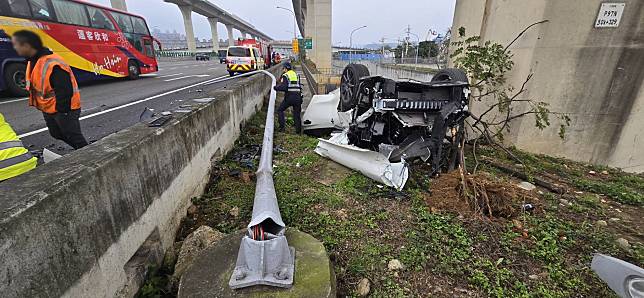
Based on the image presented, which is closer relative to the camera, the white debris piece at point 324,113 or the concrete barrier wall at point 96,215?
the concrete barrier wall at point 96,215

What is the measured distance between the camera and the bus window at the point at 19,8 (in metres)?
7.51

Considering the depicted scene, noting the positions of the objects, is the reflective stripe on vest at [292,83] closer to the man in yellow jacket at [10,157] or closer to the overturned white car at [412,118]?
the overturned white car at [412,118]

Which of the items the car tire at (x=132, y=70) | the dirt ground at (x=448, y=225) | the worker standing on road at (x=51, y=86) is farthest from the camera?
the car tire at (x=132, y=70)

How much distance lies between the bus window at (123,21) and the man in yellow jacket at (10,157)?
39.4 feet

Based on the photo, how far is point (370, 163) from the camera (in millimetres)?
3732

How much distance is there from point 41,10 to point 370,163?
34.0ft

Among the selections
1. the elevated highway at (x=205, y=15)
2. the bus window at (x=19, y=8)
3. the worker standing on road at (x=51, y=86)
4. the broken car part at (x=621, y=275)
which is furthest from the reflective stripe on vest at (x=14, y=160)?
the elevated highway at (x=205, y=15)

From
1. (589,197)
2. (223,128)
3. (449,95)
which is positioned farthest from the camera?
(223,128)

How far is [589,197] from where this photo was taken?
11.2 feet

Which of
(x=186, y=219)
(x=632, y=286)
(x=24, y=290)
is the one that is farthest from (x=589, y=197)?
(x=24, y=290)

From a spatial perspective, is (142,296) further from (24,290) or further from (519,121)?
(519,121)

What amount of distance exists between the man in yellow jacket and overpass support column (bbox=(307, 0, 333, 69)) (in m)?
26.3

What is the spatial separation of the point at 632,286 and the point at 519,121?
423 centimetres

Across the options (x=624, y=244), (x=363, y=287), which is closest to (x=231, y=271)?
(x=363, y=287)
